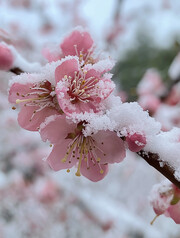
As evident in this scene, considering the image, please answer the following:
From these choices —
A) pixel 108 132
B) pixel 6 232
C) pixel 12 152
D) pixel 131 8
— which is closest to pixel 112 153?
pixel 108 132

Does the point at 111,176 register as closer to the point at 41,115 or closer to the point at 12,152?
the point at 12,152

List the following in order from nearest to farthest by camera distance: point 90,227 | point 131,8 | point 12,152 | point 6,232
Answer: point 6,232, point 90,227, point 12,152, point 131,8

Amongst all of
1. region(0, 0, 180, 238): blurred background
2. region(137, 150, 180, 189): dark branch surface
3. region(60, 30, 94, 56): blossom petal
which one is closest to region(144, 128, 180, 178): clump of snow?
region(137, 150, 180, 189): dark branch surface

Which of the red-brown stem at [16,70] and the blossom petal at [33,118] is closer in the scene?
the blossom petal at [33,118]

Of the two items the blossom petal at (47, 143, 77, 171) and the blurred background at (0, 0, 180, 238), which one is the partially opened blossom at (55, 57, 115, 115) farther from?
the blurred background at (0, 0, 180, 238)

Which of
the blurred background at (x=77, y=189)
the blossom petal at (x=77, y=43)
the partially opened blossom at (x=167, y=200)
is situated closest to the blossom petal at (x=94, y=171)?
the partially opened blossom at (x=167, y=200)

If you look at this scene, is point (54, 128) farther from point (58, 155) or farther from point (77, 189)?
point (77, 189)

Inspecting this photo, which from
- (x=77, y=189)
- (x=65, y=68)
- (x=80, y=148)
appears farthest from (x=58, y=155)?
(x=77, y=189)

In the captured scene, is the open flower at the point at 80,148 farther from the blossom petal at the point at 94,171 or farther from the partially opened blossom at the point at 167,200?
the partially opened blossom at the point at 167,200
